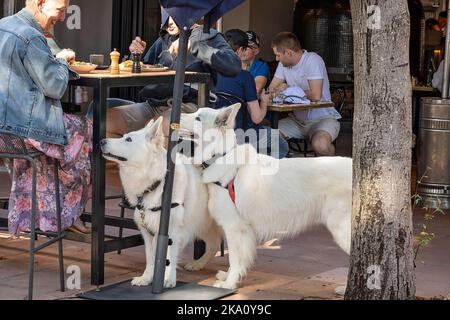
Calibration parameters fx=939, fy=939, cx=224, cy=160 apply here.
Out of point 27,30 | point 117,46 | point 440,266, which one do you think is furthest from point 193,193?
point 117,46

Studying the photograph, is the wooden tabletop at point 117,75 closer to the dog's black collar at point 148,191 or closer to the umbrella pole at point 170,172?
the umbrella pole at point 170,172

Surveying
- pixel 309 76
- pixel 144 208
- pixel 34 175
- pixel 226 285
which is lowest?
pixel 226 285

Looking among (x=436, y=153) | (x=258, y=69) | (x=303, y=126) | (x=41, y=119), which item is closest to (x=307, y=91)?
(x=303, y=126)

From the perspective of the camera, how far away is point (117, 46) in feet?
39.1

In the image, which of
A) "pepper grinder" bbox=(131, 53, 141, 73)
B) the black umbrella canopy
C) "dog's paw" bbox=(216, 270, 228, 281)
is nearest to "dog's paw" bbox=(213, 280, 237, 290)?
"dog's paw" bbox=(216, 270, 228, 281)

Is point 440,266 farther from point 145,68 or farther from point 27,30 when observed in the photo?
point 27,30

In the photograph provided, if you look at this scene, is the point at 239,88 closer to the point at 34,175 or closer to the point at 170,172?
the point at 170,172

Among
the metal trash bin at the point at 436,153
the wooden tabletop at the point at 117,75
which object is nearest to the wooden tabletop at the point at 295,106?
the metal trash bin at the point at 436,153

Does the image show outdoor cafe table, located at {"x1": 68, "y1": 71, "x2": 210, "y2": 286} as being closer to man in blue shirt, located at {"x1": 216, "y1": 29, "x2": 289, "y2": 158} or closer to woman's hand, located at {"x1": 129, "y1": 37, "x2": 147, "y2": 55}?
woman's hand, located at {"x1": 129, "y1": 37, "x2": 147, "y2": 55}

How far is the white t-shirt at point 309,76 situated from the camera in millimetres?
9219

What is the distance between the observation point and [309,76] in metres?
9.38

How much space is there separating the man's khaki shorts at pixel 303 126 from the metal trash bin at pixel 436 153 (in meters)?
0.93

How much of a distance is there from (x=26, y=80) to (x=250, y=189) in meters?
1.59
